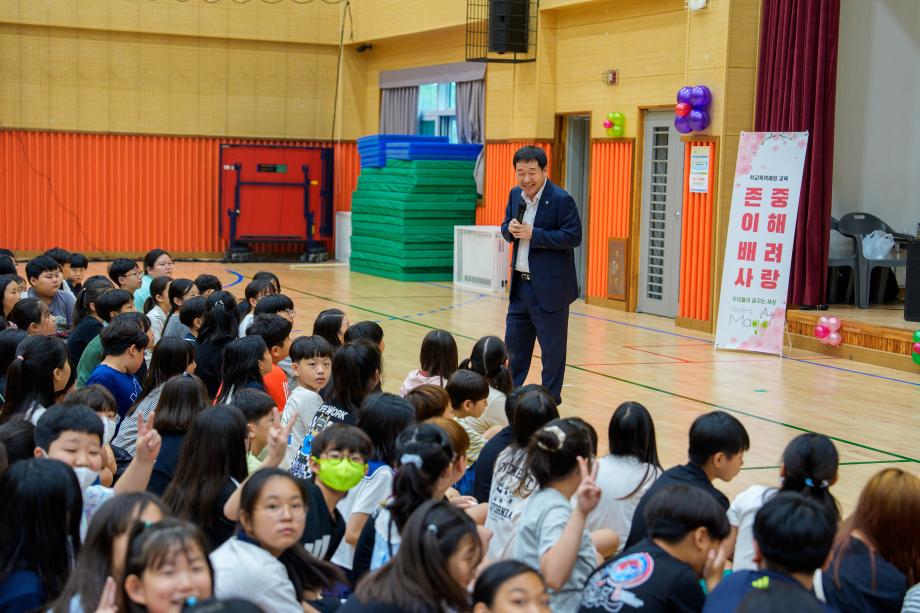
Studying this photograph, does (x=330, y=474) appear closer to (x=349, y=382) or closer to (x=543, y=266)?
(x=349, y=382)

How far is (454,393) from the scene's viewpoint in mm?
4648

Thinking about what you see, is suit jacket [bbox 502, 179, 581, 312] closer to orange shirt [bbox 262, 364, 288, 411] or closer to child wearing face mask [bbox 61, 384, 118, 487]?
orange shirt [bbox 262, 364, 288, 411]

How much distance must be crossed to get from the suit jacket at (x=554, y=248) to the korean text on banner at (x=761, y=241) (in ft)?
11.0

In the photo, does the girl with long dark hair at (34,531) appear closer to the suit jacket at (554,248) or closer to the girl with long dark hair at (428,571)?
the girl with long dark hair at (428,571)

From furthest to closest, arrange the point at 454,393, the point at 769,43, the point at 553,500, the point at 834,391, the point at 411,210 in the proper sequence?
1. the point at 411,210
2. the point at 769,43
3. the point at 834,391
4. the point at 454,393
5. the point at 553,500

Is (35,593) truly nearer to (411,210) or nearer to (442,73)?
(411,210)

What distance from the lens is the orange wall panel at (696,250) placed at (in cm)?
1116

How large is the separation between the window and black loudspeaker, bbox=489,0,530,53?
8.47 ft

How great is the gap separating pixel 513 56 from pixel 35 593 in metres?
11.9

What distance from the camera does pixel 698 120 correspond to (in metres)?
10.9

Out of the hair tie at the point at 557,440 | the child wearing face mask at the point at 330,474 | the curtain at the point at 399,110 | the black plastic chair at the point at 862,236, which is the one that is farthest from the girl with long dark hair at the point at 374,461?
the curtain at the point at 399,110

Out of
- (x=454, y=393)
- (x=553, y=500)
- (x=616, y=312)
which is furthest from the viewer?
(x=616, y=312)

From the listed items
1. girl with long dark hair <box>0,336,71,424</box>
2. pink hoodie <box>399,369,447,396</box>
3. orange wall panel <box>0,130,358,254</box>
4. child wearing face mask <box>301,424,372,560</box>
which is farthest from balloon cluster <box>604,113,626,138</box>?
child wearing face mask <box>301,424,372,560</box>

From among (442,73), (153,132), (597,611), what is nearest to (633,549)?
(597,611)
